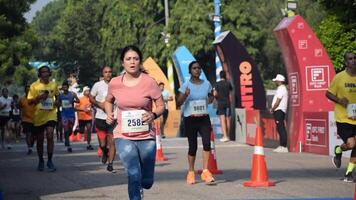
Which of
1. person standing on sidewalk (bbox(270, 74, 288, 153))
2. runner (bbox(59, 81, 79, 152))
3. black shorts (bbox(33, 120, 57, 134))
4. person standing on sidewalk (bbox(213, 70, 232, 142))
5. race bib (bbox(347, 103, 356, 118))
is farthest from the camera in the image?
person standing on sidewalk (bbox(213, 70, 232, 142))

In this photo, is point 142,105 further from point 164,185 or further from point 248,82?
point 248,82

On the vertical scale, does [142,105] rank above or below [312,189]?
above

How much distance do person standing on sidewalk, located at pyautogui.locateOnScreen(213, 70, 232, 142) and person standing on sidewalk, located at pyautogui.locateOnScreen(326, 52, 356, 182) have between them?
1139 centimetres

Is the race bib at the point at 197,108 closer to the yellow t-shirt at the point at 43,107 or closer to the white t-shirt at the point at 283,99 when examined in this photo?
the yellow t-shirt at the point at 43,107

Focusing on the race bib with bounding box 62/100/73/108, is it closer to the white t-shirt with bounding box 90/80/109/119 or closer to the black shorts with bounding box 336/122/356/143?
the white t-shirt with bounding box 90/80/109/119

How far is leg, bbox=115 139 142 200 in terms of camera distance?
8.34 metres

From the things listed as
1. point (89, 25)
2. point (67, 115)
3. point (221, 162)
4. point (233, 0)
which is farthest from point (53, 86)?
point (89, 25)

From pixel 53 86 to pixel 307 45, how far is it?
21.6 ft

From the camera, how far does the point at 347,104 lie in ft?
40.5

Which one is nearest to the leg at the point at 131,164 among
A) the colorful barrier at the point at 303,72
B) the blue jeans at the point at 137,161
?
the blue jeans at the point at 137,161

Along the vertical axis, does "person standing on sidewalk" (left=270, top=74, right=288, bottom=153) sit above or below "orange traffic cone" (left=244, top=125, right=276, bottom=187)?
above

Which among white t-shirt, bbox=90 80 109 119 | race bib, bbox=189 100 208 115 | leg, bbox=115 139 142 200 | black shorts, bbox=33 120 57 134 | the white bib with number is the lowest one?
leg, bbox=115 139 142 200

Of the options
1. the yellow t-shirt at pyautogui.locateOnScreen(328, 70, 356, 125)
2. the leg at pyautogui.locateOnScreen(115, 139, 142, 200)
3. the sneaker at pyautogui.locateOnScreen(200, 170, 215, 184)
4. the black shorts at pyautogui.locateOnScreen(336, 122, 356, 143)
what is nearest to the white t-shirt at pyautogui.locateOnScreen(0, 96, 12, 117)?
the sneaker at pyautogui.locateOnScreen(200, 170, 215, 184)

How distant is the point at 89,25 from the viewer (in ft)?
221
